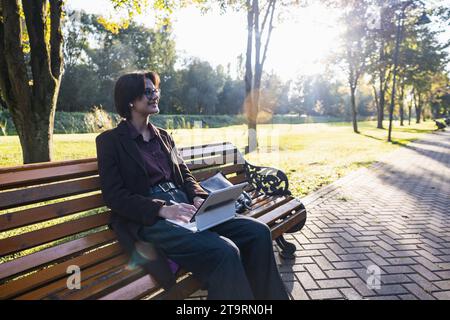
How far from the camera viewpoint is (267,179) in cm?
449

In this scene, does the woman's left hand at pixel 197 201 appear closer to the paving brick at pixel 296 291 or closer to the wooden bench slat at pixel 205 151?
the wooden bench slat at pixel 205 151

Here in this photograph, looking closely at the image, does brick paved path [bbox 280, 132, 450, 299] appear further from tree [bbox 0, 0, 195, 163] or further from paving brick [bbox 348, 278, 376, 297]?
tree [bbox 0, 0, 195, 163]

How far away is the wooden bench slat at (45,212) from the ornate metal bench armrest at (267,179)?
2319mm

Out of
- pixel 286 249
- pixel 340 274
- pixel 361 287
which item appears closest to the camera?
pixel 361 287

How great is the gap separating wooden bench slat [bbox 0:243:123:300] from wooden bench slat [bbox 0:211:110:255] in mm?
195

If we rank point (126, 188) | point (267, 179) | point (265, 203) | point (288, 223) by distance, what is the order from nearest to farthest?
1. point (126, 188)
2. point (288, 223)
3. point (265, 203)
4. point (267, 179)

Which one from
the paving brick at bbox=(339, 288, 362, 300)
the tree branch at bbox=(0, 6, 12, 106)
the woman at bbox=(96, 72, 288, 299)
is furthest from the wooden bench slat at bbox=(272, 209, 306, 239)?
the tree branch at bbox=(0, 6, 12, 106)

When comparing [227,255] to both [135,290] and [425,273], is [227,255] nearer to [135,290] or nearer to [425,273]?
[135,290]

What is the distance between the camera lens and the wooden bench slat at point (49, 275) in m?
2.03

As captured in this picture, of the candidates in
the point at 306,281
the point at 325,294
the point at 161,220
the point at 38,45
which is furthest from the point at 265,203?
the point at 38,45

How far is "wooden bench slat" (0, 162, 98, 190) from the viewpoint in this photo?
7.38 ft

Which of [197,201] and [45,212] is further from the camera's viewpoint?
[197,201]

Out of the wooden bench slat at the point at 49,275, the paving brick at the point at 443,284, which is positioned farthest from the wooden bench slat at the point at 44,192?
the paving brick at the point at 443,284

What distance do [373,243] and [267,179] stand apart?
4.98 ft
